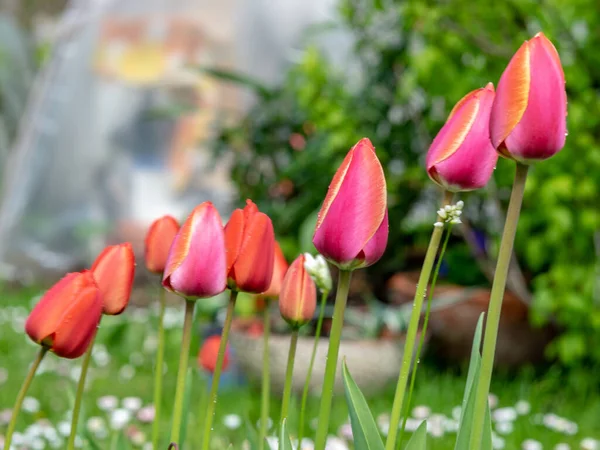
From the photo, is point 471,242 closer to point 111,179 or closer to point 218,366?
point 218,366

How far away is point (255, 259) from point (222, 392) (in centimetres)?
177

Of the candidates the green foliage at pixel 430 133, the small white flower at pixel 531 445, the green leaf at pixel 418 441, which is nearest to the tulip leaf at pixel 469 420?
the green leaf at pixel 418 441

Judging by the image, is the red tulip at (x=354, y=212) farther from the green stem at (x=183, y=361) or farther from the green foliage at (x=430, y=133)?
the green foliage at (x=430, y=133)

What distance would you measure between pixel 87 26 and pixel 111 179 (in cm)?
99

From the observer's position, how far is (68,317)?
0.57 m

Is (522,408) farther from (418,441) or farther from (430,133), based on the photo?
(418,441)

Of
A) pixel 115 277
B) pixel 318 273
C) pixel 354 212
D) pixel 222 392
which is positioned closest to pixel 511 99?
pixel 354 212

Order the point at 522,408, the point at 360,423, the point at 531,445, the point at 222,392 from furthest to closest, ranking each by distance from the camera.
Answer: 1. the point at 222,392
2. the point at 522,408
3. the point at 531,445
4. the point at 360,423

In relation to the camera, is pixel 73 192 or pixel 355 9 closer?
pixel 355 9

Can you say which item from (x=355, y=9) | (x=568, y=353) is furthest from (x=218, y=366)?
(x=355, y=9)

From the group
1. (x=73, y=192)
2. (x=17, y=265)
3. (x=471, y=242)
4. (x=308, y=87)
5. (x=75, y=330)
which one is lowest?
(x=17, y=265)

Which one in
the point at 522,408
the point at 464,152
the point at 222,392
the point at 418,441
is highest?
the point at 464,152

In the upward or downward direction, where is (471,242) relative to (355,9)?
downward

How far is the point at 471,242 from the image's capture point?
2496 mm
